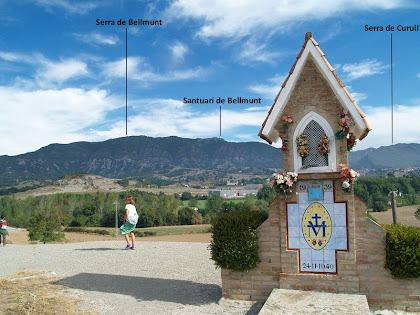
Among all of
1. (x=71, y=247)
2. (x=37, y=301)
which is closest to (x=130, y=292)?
(x=37, y=301)

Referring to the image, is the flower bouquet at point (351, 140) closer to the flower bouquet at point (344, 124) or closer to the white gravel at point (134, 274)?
the flower bouquet at point (344, 124)

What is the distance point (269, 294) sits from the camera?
909cm

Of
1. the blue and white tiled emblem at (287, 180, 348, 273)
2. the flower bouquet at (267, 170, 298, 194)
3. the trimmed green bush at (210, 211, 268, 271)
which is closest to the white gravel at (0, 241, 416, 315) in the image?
the trimmed green bush at (210, 211, 268, 271)

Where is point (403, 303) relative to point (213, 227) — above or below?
below

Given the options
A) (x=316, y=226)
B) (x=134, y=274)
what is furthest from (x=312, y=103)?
(x=134, y=274)

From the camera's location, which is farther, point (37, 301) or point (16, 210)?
point (16, 210)

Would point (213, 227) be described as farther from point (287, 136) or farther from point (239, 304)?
point (287, 136)

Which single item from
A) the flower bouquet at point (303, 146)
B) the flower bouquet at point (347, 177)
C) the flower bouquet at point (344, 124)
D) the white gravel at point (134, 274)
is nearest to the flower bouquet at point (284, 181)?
the flower bouquet at point (303, 146)

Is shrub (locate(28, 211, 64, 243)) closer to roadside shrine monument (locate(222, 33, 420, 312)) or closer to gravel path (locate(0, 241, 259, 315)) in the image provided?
gravel path (locate(0, 241, 259, 315))

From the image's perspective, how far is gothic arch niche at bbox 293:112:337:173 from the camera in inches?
344

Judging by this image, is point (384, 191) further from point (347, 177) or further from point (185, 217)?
point (347, 177)

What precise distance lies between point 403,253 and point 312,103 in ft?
11.6

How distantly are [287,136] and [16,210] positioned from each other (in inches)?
3208

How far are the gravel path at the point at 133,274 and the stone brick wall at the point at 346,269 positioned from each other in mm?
804
